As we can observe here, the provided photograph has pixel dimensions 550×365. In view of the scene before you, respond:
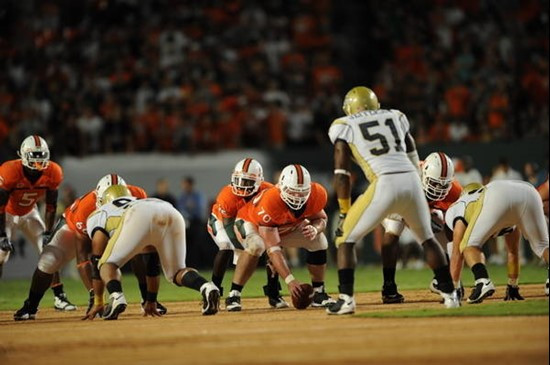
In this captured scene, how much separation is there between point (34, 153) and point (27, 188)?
671 mm

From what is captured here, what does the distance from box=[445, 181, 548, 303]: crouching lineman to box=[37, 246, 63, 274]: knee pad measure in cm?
456

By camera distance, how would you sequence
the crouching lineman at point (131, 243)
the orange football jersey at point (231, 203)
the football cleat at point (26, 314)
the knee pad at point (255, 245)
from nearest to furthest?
the crouching lineman at point (131, 243) < the knee pad at point (255, 245) < the football cleat at point (26, 314) < the orange football jersey at point (231, 203)

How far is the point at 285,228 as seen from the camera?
Result: 1295cm

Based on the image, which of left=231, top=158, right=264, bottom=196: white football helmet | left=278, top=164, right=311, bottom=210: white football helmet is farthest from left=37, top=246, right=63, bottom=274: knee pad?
left=278, top=164, right=311, bottom=210: white football helmet

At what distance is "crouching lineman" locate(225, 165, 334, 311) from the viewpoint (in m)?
12.5

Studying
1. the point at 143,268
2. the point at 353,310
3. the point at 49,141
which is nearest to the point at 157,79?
the point at 49,141

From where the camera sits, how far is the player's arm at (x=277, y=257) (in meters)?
12.1

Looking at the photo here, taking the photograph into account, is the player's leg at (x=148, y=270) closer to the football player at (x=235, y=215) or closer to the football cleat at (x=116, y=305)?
the football cleat at (x=116, y=305)

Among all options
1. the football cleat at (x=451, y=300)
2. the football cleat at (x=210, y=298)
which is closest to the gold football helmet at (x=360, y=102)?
the football cleat at (x=451, y=300)

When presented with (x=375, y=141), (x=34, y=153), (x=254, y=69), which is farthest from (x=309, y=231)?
(x=254, y=69)

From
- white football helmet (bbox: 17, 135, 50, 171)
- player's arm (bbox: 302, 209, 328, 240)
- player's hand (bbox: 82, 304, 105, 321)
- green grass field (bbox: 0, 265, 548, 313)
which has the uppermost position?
white football helmet (bbox: 17, 135, 50, 171)

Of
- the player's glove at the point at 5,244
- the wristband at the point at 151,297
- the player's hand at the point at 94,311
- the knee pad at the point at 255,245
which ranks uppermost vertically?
the knee pad at the point at 255,245

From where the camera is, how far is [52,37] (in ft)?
86.9

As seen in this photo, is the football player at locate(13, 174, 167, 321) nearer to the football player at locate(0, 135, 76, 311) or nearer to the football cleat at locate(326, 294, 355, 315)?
the football player at locate(0, 135, 76, 311)
